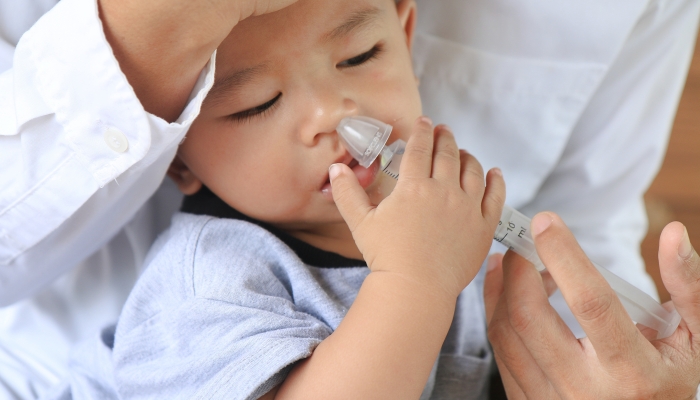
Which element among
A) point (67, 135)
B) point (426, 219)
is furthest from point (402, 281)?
point (67, 135)

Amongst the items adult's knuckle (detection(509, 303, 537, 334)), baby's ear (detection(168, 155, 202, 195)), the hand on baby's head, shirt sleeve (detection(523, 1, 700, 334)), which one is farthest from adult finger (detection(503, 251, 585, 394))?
baby's ear (detection(168, 155, 202, 195))

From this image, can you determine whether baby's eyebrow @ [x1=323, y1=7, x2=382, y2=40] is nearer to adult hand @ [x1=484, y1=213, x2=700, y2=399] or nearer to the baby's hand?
the baby's hand

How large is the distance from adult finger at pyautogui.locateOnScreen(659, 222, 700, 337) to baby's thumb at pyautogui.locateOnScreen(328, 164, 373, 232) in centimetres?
30

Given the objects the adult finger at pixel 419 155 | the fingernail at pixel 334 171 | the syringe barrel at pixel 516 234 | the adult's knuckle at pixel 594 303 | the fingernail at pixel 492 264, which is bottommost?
the fingernail at pixel 492 264

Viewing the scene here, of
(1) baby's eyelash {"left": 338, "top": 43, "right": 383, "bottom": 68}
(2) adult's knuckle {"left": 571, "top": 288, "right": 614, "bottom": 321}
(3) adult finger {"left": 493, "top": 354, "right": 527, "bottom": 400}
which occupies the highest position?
(1) baby's eyelash {"left": 338, "top": 43, "right": 383, "bottom": 68}

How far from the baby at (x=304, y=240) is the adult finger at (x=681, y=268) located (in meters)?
0.17

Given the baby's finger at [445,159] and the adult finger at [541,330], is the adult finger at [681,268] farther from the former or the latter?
the baby's finger at [445,159]

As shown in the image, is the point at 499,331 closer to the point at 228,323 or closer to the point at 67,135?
the point at 228,323

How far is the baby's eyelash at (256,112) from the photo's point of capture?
2.34 ft

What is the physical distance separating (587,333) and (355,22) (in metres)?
0.43

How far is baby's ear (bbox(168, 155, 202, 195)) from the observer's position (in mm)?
867

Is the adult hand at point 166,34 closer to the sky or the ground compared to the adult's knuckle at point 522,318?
closer to the sky

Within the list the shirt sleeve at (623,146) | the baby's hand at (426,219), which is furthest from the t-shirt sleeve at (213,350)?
the shirt sleeve at (623,146)

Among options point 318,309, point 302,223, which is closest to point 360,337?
point 318,309
